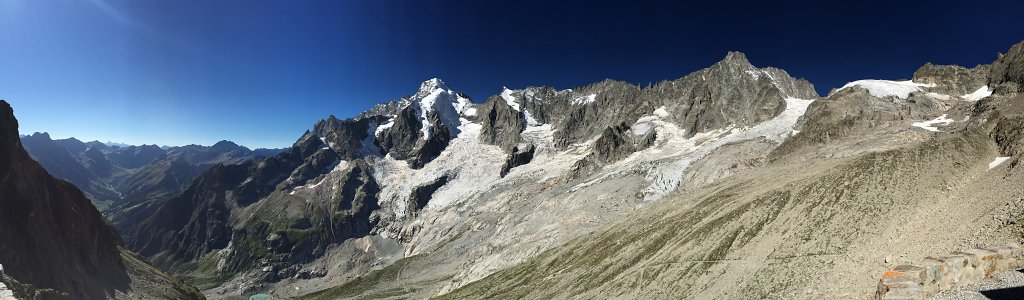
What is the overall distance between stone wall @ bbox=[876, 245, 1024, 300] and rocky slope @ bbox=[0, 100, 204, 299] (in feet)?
245

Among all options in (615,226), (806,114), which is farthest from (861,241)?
(806,114)

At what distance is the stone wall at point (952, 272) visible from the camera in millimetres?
29500

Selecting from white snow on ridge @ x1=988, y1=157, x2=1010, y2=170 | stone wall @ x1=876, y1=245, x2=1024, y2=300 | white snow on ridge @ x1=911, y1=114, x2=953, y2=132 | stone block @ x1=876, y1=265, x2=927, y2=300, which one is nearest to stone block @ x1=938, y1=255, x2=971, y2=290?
stone wall @ x1=876, y1=245, x2=1024, y2=300

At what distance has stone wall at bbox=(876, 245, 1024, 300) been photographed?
96.8 ft

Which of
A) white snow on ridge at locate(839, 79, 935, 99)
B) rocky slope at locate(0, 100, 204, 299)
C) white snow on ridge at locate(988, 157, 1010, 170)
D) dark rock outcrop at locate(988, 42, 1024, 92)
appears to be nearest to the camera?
rocky slope at locate(0, 100, 204, 299)

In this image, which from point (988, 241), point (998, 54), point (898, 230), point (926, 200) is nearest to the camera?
point (988, 241)

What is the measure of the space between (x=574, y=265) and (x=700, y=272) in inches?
1377

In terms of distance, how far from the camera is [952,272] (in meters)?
29.8

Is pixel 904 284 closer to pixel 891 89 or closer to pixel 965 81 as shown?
pixel 891 89

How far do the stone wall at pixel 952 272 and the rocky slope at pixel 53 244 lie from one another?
7476 centimetres

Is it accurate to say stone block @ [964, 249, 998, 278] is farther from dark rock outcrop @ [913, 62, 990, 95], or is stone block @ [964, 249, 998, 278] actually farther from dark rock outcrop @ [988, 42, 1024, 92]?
dark rock outcrop @ [913, 62, 990, 95]

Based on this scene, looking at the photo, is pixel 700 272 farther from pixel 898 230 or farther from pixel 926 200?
pixel 926 200

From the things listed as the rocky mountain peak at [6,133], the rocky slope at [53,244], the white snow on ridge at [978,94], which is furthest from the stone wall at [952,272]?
the white snow on ridge at [978,94]

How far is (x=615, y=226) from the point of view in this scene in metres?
114
